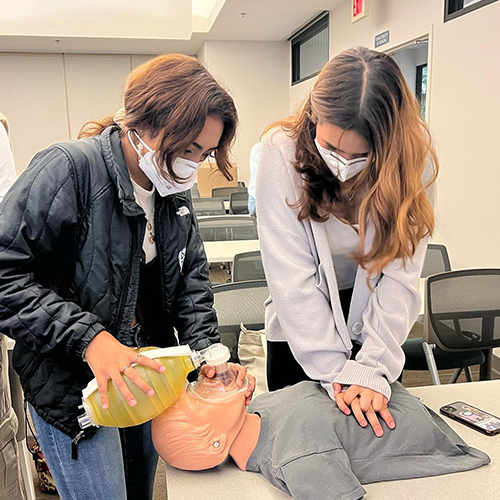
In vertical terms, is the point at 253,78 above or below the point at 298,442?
above

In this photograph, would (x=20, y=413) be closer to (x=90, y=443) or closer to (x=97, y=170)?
(x=90, y=443)

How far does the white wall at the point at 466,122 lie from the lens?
3387mm

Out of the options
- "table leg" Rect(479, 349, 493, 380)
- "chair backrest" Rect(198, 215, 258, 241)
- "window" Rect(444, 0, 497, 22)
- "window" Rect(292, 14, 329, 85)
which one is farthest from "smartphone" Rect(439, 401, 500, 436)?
"window" Rect(292, 14, 329, 85)

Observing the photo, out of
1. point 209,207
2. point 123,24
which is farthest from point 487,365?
point 123,24

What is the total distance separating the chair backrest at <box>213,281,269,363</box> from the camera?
6.07 ft

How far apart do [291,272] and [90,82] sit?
893 centimetres

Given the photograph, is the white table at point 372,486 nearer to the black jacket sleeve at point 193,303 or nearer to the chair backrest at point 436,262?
the black jacket sleeve at point 193,303

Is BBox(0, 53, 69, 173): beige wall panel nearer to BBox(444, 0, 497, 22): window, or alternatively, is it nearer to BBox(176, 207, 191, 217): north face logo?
BBox(444, 0, 497, 22): window

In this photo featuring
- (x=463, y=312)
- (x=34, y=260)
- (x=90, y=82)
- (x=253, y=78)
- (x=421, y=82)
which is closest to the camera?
(x=34, y=260)

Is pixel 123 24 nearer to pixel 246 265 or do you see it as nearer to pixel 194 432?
pixel 246 265

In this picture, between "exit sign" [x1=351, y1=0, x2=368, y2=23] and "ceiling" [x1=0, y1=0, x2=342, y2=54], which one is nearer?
"exit sign" [x1=351, y1=0, x2=368, y2=23]

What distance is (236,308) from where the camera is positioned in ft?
6.30

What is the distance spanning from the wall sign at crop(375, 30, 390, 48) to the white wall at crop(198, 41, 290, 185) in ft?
10.2

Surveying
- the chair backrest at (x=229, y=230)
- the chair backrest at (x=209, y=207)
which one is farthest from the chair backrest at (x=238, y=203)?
the chair backrest at (x=229, y=230)
